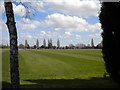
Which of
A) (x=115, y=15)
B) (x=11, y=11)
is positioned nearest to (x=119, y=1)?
(x=115, y=15)

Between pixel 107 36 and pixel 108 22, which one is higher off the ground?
pixel 108 22

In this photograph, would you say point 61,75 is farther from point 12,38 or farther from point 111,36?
point 12,38

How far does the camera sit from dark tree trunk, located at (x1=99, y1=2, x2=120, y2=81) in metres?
9.75

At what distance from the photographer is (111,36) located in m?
10.4

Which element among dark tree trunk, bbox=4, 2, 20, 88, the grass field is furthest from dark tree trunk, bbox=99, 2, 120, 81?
dark tree trunk, bbox=4, 2, 20, 88

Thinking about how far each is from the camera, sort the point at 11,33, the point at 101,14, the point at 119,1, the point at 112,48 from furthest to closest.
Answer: the point at 101,14, the point at 112,48, the point at 119,1, the point at 11,33

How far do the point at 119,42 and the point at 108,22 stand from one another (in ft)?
4.77

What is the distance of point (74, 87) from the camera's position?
29.2ft

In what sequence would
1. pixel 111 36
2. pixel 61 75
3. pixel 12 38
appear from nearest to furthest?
pixel 12 38, pixel 111 36, pixel 61 75

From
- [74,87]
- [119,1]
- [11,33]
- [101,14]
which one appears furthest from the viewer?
[101,14]

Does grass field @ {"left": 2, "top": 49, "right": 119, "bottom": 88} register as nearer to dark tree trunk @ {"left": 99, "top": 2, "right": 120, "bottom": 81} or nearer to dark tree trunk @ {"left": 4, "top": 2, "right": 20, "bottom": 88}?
dark tree trunk @ {"left": 99, "top": 2, "right": 120, "bottom": 81}

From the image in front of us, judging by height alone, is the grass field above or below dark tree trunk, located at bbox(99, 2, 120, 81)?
Result: below

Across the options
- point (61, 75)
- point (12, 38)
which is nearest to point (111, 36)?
point (12, 38)

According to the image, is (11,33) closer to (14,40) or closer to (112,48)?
(14,40)
